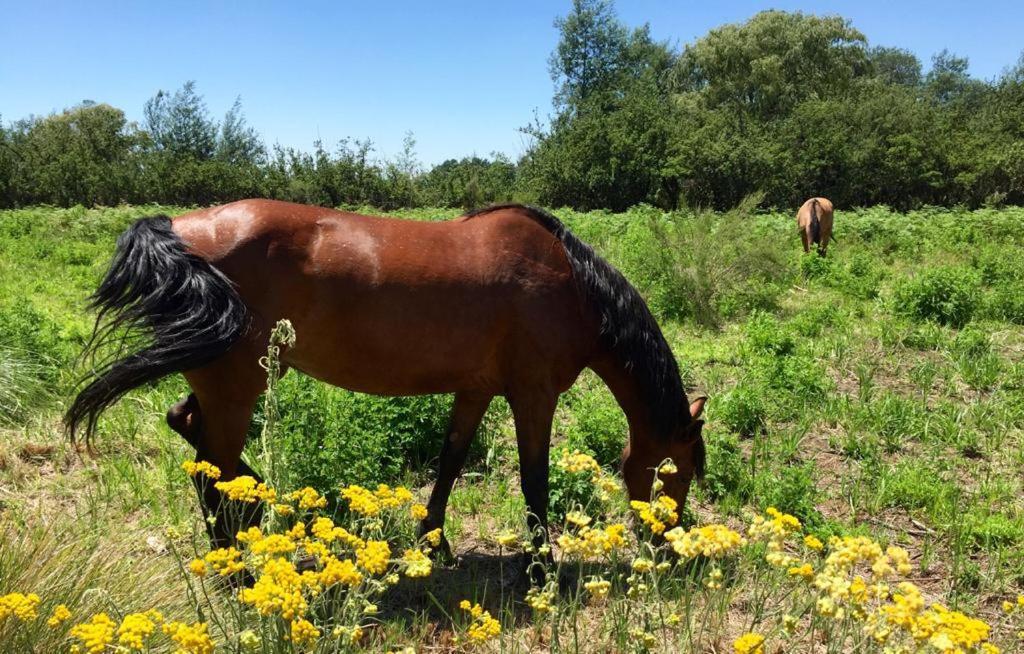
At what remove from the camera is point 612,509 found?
165 inches

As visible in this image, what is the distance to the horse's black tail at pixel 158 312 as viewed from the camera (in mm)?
2904

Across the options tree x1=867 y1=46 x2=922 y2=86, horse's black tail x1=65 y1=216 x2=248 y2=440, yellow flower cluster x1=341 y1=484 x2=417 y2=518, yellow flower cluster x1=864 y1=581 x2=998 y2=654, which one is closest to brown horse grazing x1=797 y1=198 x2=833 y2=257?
horse's black tail x1=65 y1=216 x2=248 y2=440

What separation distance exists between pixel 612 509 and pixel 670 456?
61 cm

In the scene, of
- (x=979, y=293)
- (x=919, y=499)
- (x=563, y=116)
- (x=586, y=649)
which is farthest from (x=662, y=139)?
(x=586, y=649)

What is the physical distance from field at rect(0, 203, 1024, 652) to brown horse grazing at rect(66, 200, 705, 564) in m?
0.36

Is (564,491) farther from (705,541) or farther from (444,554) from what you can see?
(705,541)

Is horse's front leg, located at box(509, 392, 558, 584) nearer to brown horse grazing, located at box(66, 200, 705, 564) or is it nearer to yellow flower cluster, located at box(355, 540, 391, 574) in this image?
brown horse grazing, located at box(66, 200, 705, 564)

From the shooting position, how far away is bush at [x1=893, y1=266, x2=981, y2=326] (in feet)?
24.9

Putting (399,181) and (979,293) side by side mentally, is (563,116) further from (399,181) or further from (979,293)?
(979,293)

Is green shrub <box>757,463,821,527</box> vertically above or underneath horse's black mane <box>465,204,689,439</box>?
underneath

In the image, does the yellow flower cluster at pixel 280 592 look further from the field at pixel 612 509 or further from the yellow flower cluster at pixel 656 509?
the yellow flower cluster at pixel 656 509

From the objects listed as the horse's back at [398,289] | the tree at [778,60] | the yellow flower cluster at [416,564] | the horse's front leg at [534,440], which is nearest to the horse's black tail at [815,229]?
the horse's back at [398,289]

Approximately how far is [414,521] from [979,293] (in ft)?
23.6

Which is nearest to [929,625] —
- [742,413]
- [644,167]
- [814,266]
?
[742,413]
